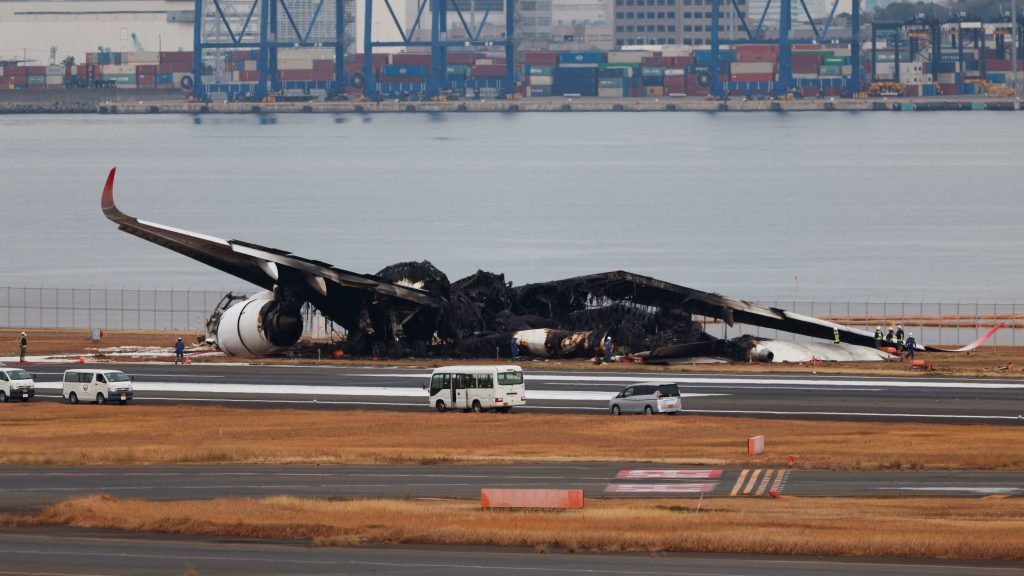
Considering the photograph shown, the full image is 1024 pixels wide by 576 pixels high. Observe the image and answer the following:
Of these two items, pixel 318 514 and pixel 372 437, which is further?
pixel 372 437

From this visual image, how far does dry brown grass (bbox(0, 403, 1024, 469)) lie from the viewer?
166 feet

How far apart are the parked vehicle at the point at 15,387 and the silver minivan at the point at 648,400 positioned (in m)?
27.2

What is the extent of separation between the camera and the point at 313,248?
17988 cm

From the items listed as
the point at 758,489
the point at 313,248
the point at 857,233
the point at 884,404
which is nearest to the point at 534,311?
the point at 884,404

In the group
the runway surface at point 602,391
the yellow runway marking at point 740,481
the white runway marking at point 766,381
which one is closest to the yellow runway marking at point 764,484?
the yellow runway marking at point 740,481

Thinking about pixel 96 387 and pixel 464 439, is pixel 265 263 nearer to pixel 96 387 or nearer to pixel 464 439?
pixel 96 387

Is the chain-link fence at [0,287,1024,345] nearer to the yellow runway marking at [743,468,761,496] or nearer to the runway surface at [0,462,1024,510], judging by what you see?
the runway surface at [0,462,1024,510]

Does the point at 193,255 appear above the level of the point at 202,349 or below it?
above

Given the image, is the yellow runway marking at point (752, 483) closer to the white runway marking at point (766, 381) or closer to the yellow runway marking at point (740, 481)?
the yellow runway marking at point (740, 481)

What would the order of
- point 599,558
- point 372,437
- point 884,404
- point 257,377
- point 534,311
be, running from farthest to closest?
1. point 534,311
2. point 257,377
3. point 884,404
4. point 372,437
5. point 599,558

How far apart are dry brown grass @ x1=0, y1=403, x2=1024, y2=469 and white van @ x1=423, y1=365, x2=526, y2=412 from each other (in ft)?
3.32

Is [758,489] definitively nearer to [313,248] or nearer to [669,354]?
[669,354]

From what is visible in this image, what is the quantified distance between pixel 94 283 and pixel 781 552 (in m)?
128

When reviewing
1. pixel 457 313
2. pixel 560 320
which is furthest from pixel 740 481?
pixel 560 320
